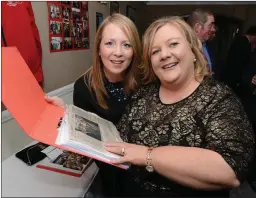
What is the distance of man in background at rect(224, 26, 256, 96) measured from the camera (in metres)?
2.25

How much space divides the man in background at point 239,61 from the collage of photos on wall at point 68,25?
139 cm

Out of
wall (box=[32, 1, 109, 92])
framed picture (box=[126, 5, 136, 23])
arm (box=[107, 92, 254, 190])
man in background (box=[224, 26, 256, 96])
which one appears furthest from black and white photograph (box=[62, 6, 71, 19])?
framed picture (box=[126, 5, 136, 23])

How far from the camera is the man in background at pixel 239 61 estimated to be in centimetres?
225

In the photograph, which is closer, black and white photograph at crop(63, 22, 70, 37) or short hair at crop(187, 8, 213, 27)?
black and white photograph at crop(63, 22, 70, 37)

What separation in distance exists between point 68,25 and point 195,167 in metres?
1.60

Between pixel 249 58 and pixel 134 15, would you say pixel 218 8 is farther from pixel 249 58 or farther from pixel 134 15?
pixel 249 58

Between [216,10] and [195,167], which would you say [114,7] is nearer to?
[216,10]

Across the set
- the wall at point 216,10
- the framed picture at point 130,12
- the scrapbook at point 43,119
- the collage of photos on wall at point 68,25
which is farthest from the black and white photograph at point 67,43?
the wall at point 216,10

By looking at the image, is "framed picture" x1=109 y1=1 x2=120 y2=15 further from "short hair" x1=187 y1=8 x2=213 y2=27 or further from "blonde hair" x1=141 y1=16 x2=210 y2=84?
"blonde hair" x1=141 y1=16 x2=210 y2=84

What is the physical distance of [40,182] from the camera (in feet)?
3.22

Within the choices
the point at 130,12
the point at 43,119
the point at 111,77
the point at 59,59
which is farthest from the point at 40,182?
the point at 130,12

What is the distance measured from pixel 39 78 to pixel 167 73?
38.3 inches

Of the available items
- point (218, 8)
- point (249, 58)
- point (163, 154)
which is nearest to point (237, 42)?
point (249, 58)

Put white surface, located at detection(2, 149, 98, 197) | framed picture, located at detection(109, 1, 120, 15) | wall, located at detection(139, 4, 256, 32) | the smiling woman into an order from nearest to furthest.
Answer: white surface, located at detection(2, 149, 98, 197), the smiling woman, framed picture, located at detection(109, 1, 120, 15), wall, located at detection(139, 4, 256, 32)
